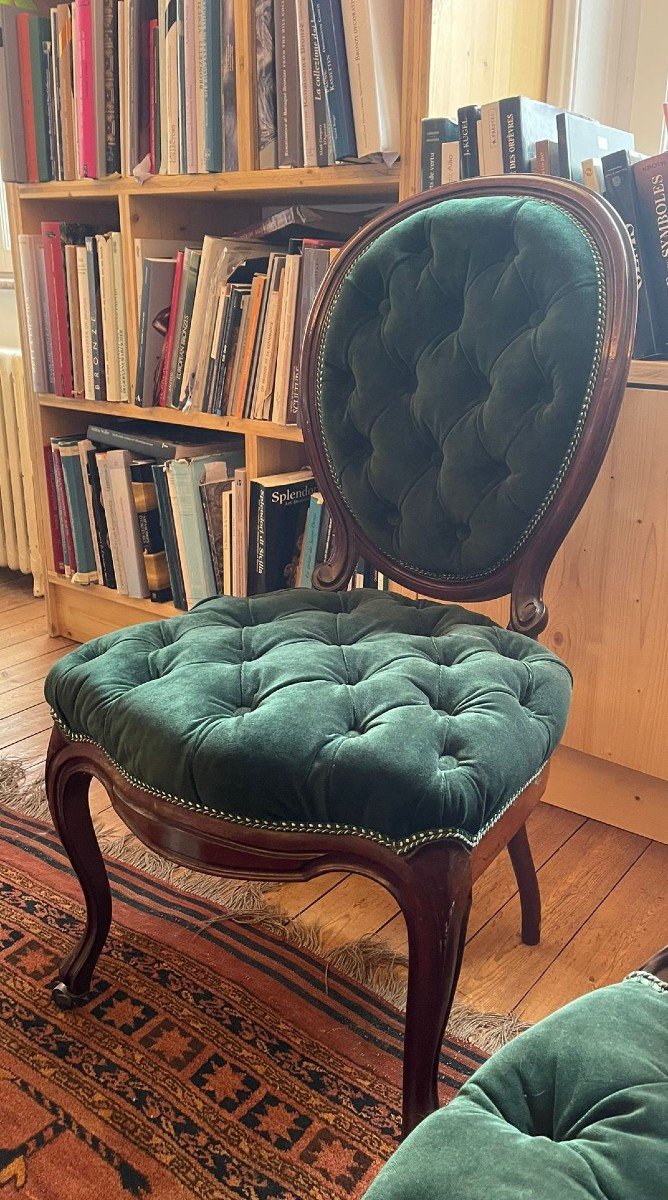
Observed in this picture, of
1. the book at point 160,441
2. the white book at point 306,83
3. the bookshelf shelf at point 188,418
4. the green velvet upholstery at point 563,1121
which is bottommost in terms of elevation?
the green velvet upholstery at point 563,1121

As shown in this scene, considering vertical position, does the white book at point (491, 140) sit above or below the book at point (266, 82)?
below

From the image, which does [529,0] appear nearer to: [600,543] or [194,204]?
[194,204]

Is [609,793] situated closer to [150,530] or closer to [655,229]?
[655,229]

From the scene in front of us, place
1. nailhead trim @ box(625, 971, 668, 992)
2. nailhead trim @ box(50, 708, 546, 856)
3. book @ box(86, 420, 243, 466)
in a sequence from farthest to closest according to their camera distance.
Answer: book @ box(86, 420, 243, 466) < nailhead trim @ box(50, 708, 546, 856) < nailhead trim @ box(625, 971, 668, 992)

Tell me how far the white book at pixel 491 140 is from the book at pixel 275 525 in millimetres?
577

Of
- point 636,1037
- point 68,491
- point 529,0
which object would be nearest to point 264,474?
point 68,491

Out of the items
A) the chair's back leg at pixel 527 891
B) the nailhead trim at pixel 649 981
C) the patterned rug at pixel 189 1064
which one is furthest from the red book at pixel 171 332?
the nailhead trim at pixel 649 981

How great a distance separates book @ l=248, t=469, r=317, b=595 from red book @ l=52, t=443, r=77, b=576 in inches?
24.2

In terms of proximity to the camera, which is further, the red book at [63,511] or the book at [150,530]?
the red book at [63,511]

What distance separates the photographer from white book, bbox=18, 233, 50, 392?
194 cm

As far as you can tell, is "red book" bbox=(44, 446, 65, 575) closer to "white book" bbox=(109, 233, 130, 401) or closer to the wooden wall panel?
"white book" bbox=(109, 233, 130, 401)

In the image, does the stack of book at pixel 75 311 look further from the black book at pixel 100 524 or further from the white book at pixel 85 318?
the black book at pixel 100 524

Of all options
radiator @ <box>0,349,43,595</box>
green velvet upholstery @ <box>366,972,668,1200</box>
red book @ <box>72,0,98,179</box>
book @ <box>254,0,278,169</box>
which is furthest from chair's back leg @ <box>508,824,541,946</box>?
radiator @ <box>0,349,43,595</box>

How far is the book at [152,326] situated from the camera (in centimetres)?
175
